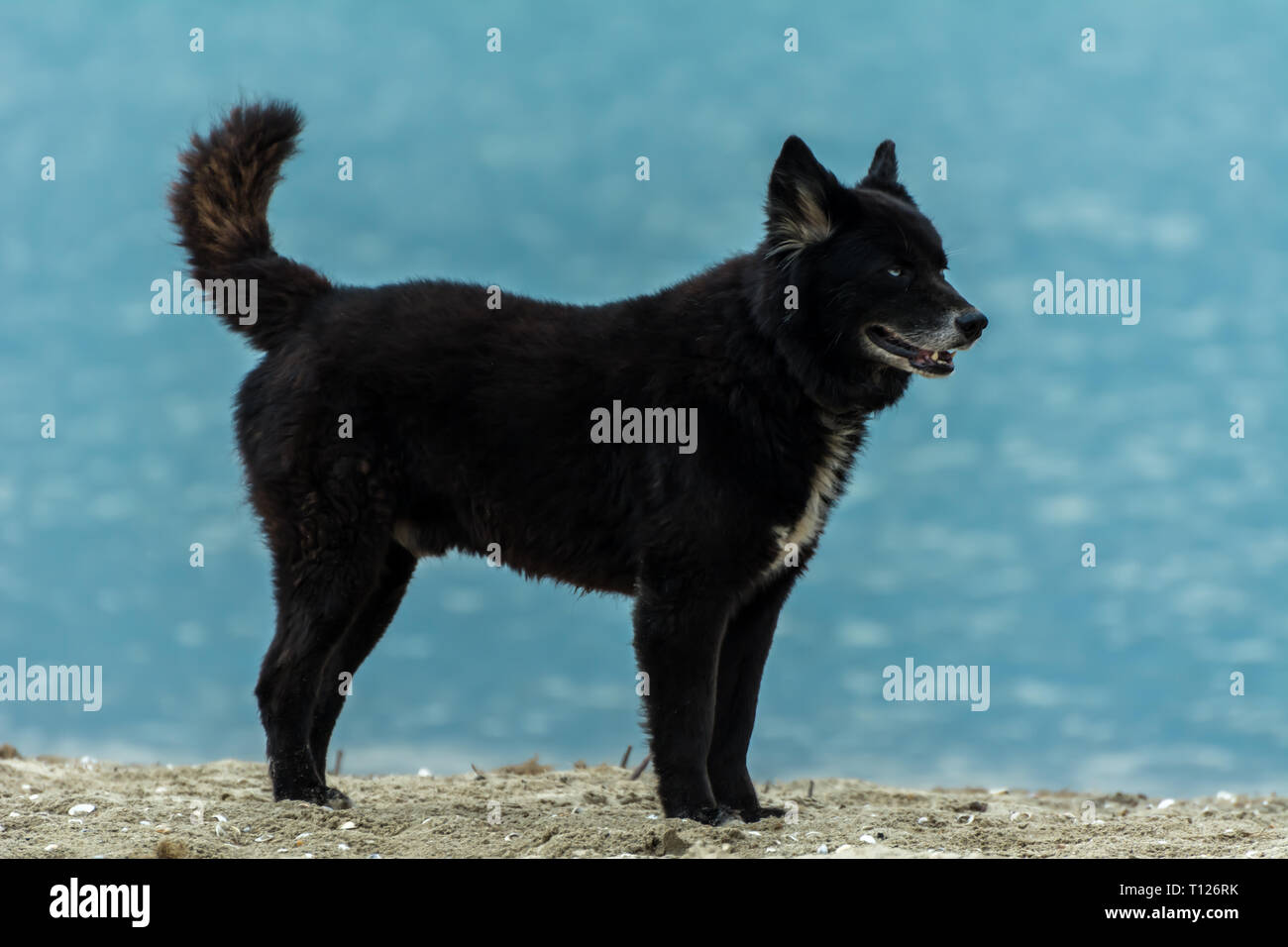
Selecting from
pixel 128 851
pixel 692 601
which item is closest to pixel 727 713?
Result: pixel 692 601

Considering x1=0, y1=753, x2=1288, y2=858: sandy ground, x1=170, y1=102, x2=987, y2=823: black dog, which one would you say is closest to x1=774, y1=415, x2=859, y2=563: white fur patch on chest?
x1=170, y1=102, x2=987, y2=823: black dog

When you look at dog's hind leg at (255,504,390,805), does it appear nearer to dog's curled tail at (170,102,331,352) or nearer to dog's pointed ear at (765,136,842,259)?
dog's curled tail at (170,102,331,352)

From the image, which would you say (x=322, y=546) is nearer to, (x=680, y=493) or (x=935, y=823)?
(x=680, y=493)

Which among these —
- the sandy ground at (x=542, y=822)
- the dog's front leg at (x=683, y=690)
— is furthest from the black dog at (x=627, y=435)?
the sandy ground at (x=542, y=822)

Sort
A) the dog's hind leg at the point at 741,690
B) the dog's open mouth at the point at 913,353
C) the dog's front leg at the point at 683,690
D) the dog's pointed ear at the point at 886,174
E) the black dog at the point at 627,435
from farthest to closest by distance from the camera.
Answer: the dog's pointed ear at the point at 886,174 → the dog's hind leg at the point at 741,690 → the dog's open mouth at the point at 913,353 → the black dog at the point at 627,435 → the dog's front leg at the point at 683,690

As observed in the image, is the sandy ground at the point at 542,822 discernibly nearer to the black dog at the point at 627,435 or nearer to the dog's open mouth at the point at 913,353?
the black dog at the point at 627,435

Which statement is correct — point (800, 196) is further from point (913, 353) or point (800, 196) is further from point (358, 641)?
point (358, 641)

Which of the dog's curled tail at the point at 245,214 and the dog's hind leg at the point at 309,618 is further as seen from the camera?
the dog's curled tail at the point at 245,214

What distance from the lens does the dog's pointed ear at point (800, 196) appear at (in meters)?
5.96

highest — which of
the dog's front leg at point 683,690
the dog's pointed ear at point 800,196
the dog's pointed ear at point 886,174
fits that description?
the dog's pointed ear at point 886,174

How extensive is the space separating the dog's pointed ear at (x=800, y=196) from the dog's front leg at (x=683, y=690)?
1691 mm

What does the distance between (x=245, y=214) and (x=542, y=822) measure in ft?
11.4

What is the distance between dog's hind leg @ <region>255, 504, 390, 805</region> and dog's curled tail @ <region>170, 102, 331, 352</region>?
104cm

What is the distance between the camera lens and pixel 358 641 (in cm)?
684
